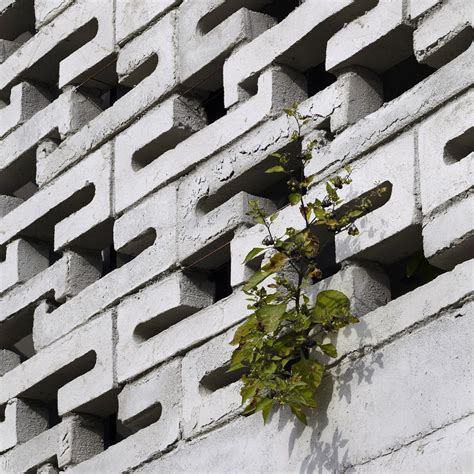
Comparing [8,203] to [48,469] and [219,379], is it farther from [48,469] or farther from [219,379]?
[219,379]

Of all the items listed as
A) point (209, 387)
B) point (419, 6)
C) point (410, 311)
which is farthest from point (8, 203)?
point (410, 311)

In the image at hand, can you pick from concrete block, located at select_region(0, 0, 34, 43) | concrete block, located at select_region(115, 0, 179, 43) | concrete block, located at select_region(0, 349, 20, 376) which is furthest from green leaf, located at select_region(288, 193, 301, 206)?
concrete block, located at select_region(0, 0, 34, 43)

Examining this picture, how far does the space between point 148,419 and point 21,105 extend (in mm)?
1962

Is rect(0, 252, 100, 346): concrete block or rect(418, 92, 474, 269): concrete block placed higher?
rect(0, 252, 100, 346): concrete block

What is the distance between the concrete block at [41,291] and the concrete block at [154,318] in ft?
1.66

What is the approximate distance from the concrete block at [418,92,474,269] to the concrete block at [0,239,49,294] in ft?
7.94

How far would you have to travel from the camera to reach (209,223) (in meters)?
7.08

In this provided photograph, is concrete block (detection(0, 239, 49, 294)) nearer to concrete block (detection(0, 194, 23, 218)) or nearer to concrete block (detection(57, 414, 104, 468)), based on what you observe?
concrete block (detection(0, 194, 23, 218))

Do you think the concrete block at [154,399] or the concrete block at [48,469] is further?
the concrete block at [48,469]

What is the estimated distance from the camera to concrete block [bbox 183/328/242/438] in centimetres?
671

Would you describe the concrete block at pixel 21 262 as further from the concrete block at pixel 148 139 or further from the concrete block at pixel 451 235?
the concrete block at pixel 451 235

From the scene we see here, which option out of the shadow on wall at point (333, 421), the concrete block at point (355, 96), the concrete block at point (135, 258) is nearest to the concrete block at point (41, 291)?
the concrete block at point (135, 258)

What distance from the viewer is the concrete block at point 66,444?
746cm

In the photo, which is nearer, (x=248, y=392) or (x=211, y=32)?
(x=248, y=392)
